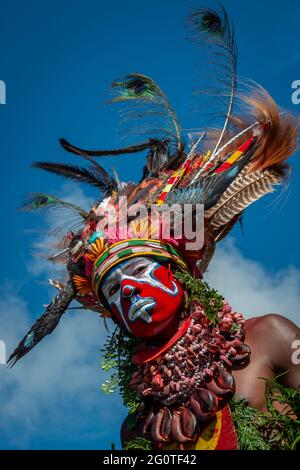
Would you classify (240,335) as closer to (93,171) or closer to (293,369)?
(293,369)

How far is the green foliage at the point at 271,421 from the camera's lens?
5.28 meters

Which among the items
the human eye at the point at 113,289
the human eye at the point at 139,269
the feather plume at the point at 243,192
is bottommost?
the human eye at the point at 113,289

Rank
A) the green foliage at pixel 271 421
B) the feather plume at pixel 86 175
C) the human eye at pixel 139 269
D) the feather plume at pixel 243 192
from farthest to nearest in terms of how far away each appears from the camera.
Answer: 1. the feather plume at pixel 86 175
2. the feather plume at pixel 243 192
3. the human eye at pixel 139 269
4. the green foliage at pixel 271 421

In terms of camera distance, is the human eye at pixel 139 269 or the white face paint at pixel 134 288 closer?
the white face paint at pixel 134 288

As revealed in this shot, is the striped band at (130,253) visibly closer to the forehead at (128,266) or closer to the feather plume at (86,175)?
the forehead at (128,266)

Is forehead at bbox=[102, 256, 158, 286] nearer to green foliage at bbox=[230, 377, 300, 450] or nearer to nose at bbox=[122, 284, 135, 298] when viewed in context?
nose at bbox=[122, 284, 135, 298]

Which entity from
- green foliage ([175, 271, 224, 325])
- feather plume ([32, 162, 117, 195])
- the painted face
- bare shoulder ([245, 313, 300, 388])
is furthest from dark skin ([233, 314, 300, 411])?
feather plume ([32, 162, 117, 195])

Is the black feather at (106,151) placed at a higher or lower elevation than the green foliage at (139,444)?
higher

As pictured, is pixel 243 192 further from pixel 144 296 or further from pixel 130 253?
pixel 144 296

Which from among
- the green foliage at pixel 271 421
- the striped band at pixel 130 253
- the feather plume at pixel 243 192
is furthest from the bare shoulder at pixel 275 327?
the feather plume at pixel 243 192

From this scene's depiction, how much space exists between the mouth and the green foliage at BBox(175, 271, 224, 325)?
1.00ft

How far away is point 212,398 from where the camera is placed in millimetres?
5477

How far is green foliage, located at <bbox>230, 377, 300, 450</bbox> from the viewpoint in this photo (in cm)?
528
